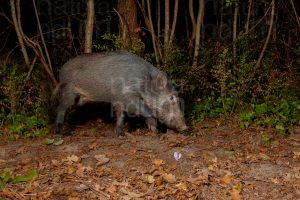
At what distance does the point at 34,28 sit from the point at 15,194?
7145 millimetres

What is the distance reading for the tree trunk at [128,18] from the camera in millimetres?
9516

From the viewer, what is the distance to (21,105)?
29.3ft

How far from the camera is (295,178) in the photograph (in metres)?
6.18

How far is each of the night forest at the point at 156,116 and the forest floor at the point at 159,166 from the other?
0.05ft

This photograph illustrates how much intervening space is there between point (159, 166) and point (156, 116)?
1898mm

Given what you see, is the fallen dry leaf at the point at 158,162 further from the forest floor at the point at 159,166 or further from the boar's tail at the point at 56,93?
the boar's tail at the point at 56,93

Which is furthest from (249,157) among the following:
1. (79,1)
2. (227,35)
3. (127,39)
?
(79,1)

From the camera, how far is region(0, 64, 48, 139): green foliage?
8367 millimetres

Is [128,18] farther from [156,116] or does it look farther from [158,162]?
[158,162]

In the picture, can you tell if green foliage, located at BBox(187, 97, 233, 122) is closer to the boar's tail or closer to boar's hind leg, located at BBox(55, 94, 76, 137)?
boar's hind leg, located at BBox(55, 94, 76, 137)

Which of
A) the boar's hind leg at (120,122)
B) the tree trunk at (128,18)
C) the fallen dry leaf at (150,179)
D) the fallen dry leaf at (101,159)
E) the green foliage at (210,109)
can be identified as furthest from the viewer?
the tree trunk at (128,18)

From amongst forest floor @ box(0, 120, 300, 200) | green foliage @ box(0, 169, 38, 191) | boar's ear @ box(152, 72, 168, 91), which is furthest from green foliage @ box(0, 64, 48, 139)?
green foliage @ box(0, 169, 38, 191)

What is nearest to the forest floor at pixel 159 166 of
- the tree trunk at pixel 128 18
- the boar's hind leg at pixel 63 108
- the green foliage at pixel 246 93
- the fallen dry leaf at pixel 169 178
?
the fallen dry leaf at pixel 169 178

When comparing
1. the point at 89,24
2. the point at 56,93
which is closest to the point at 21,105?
the point at 56,93
